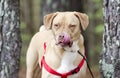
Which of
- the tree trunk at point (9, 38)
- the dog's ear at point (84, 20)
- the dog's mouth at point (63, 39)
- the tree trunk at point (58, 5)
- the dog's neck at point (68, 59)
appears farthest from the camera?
the tree trunk at point (58, 5)

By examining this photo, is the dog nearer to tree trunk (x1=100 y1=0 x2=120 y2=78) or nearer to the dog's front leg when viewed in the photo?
tree trunk (x1=100 y1=0 x2=120 y2=78)

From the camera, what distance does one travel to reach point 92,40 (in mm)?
23375

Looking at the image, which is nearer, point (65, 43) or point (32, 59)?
point (65, 43)

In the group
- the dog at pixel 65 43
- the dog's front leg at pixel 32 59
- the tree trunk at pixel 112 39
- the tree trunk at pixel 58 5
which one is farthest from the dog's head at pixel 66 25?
the tree trunk at pixel 58 5

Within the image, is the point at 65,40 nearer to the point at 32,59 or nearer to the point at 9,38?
the point at 32,59

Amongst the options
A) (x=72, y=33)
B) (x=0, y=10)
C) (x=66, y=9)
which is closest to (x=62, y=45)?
(x=72, y=33)

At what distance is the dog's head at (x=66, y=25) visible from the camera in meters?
6.02

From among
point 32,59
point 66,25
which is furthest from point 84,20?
point 32,59

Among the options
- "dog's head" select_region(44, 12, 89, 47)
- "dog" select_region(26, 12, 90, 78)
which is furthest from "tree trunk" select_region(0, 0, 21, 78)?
"dog's head" select_region(44, 12, 89, 47)

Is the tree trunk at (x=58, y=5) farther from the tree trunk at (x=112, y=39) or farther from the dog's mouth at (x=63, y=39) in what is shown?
the dog's mouth at (x=63, y=39)

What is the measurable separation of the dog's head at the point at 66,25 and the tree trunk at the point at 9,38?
1430 mm

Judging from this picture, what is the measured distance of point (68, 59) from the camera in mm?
6523

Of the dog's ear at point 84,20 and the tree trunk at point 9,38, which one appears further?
the tree trunk at point 9,38

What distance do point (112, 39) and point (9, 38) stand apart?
7.50 feet
